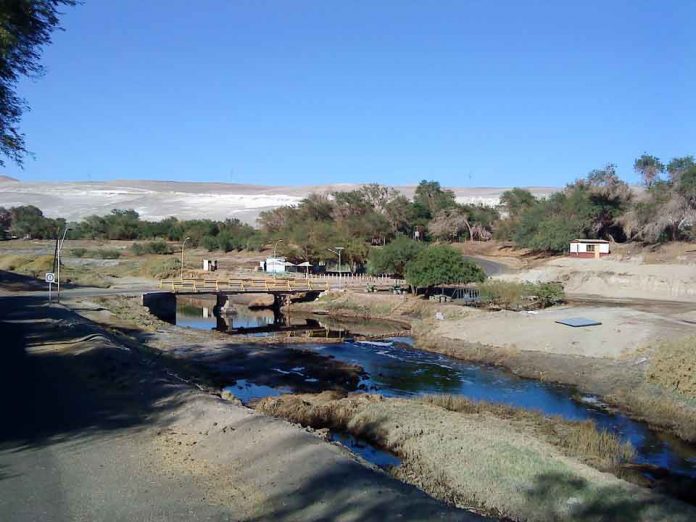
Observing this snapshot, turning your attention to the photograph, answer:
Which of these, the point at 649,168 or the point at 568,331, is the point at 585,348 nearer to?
the point at 568,331

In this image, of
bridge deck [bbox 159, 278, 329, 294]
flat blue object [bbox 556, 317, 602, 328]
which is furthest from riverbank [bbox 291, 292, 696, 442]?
bridge deck [bbox 159, 278, 329, 294]

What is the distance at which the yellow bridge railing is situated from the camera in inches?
2511

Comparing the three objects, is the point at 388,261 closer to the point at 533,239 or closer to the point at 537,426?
the point at 533,239

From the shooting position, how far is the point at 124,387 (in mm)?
17797

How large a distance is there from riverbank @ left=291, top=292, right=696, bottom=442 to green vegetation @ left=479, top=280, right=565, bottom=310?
3.32 meters

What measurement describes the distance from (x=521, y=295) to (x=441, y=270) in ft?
26.7

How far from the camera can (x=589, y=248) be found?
82.7 m

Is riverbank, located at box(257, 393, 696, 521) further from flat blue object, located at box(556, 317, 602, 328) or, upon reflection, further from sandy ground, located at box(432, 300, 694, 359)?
flat blue object, located at box(556, 317, 602, 328)

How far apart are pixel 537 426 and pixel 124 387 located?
40.3 ft

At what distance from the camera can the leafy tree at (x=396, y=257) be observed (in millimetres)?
70625

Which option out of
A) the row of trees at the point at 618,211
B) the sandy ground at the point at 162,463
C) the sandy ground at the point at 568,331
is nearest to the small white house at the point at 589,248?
the row of trees at the point at 618,211

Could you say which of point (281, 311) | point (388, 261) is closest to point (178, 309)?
point (281, 311)

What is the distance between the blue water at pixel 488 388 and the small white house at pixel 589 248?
46.3m

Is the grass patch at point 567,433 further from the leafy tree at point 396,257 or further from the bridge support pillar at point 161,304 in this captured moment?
the leafy tree at point 396,257
